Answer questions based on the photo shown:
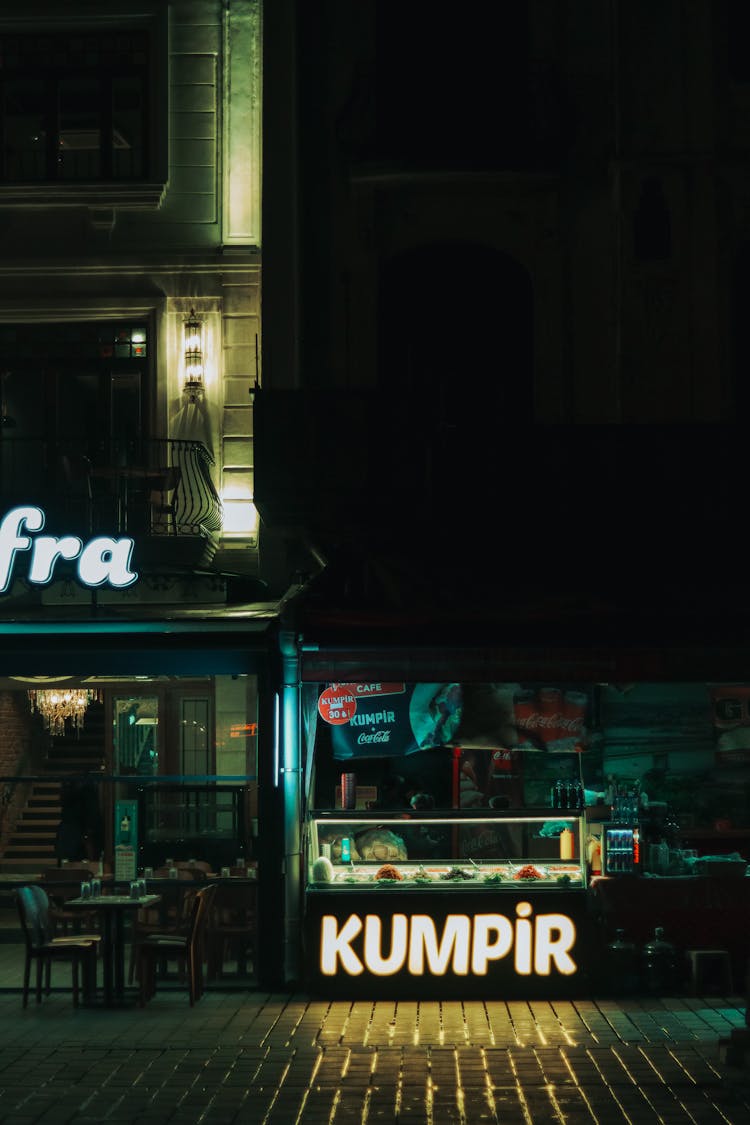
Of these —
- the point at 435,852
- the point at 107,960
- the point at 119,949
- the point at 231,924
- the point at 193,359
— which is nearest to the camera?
the point at 107,960

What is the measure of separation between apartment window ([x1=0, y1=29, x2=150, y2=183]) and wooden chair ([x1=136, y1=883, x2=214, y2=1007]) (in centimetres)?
880

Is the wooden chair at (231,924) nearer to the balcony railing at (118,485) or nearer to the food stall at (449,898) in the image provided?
the food stall at (449,898)

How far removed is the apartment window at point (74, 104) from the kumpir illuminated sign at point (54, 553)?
183 inches

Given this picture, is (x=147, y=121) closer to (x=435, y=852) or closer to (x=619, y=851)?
(x=435, y=852)

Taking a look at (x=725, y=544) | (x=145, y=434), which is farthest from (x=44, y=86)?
Answer: (x=725, y=544)

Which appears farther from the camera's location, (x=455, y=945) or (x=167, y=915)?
(x=167, y=915)

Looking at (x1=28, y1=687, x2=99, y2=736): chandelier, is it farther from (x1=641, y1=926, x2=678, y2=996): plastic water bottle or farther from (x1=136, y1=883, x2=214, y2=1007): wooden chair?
(x1=641, y1=926, x2=678, y2=996): plastic water bottle

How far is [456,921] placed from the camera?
13.4 meters

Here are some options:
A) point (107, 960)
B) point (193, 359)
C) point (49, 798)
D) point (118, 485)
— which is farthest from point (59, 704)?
point (107, 960)

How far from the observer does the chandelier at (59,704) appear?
2141cm

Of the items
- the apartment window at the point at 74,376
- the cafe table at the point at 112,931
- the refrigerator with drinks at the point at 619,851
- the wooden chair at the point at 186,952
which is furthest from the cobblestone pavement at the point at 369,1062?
the apartment window at the point at 74,376

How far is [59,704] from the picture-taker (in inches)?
858

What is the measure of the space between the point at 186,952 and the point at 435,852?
2.48 meters

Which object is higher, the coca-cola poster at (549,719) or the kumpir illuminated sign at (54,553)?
the kumpir illuminated sign at (54,553)
